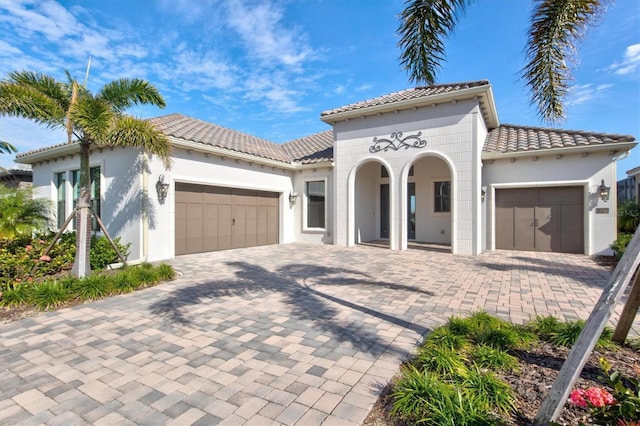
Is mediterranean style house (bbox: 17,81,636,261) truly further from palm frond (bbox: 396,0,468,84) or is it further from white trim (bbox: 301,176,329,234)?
palm frond (bbox: 396,0,468,84)

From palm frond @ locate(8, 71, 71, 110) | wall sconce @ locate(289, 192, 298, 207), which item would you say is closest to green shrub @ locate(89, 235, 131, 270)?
palm frond @ locate(8, 71, 71, 110)

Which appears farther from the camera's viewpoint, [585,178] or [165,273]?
[585,178]

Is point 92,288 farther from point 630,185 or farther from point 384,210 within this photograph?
point 630,185

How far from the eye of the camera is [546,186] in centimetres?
1155

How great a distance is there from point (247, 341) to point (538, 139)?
43.3 feet

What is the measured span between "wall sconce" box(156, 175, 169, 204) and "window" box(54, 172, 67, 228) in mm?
5938

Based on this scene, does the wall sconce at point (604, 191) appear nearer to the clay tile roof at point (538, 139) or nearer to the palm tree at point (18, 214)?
the clay tile roof at point (538, 139)

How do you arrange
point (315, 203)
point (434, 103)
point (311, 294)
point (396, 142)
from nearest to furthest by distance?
point (311, 294) < point (434, 103) < point (396, 142) < point (315, 203)

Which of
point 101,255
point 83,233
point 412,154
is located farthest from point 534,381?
point 412,154

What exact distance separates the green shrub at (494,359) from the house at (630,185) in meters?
20.4

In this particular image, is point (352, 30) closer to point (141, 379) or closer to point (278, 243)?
point (141, 379)

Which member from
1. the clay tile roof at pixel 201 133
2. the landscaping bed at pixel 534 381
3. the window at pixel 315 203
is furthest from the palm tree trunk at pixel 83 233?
the window at pixel 315 203

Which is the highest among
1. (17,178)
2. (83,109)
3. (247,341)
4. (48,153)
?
(48,153)

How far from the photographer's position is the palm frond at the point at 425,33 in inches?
197
